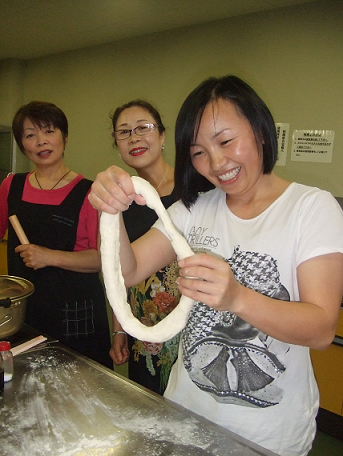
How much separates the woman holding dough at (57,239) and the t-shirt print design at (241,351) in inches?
29.6

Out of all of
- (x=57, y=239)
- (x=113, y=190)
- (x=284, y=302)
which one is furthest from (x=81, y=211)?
(x=284, y=302)

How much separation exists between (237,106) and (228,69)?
6.80 ft

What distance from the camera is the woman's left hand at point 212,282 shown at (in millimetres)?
663

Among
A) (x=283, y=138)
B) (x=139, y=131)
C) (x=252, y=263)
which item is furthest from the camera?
(x=283, y=138)

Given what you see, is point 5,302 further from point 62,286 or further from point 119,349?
point 119,349

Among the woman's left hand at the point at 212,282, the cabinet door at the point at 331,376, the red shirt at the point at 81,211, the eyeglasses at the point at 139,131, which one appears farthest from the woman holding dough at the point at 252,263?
the cabinet door at the point at 331,376

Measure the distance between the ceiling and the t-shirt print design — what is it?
2.19 meters

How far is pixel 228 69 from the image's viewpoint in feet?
8.99

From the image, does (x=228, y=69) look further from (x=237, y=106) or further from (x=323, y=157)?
(x=237, y=106)

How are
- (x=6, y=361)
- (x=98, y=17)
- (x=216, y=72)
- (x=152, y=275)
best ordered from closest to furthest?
(x=6, y=361)
(x=152, y=275)
(x=216, y=72)
(x=98, y=17)

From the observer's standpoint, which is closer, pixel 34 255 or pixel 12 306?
pixel 12 306

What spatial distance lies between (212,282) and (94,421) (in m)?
0.49

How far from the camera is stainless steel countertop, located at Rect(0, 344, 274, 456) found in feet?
2.59

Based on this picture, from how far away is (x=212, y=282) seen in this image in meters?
0.67
